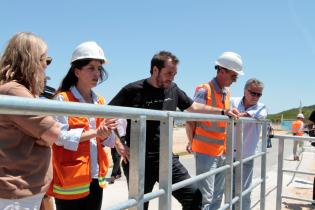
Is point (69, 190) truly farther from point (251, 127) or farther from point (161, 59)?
point (251, 127)

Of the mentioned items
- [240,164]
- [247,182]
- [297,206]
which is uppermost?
[240,164]

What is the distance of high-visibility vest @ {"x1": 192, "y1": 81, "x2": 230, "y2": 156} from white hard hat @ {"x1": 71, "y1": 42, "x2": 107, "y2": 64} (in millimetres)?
1595

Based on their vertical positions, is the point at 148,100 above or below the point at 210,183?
above

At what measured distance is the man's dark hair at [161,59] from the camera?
3428 mm

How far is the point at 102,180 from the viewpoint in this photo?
2643 mm

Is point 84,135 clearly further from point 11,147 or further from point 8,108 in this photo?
point 8,108

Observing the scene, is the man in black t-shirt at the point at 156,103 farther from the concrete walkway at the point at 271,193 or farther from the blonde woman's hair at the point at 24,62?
the concrete walkway at the point at 271,193

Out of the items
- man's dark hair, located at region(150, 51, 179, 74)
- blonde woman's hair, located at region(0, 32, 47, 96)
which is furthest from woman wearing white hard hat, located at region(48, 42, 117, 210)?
man's dark hair, located at region(150, 51, 179, 74)

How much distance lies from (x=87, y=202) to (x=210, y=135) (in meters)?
1.65

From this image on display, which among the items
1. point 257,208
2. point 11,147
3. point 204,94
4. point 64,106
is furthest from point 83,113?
point 257,208

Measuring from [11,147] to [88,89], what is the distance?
0.97 m

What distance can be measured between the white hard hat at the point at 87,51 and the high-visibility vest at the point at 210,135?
5.23 ft

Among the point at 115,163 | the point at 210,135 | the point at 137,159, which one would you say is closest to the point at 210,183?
the point at 210,135

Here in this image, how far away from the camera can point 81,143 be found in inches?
97.0
